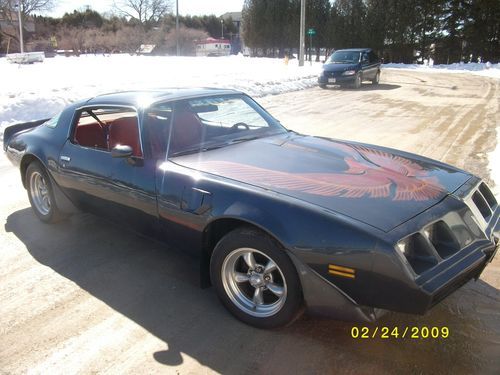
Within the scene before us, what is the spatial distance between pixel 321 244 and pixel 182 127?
5.44 feet

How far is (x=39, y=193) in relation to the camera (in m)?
4.62

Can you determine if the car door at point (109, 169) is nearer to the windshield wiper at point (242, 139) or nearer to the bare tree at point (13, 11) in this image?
the windshield wiper at point (242, 139)

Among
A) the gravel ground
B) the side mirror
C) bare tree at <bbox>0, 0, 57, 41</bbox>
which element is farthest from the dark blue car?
bare tree at <bbox>0, 0, 57, 41</bbox>

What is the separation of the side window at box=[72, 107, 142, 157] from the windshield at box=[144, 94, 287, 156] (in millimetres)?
187

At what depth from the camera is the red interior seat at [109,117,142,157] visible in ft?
11.4

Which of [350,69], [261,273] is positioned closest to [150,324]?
[261,273]

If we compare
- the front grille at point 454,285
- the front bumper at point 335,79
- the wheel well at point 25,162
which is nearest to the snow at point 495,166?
the front grille at point 454,285

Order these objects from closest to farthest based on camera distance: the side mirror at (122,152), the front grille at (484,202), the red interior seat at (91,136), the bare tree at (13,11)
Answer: the front grille at (484,202) < the side mirror at (122,152) < the red interior seat at (91,136) < the bare tree at (13,11)

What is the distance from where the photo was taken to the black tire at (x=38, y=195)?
14.2 feet

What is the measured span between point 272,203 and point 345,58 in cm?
1762

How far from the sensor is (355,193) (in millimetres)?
2717

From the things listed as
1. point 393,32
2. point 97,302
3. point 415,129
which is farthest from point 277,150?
point 393,32

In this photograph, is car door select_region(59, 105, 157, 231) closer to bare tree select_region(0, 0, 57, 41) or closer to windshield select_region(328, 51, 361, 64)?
windshield select_region(328, 51, 361, 64)

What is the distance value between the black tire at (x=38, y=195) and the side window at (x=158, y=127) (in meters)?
1.46
